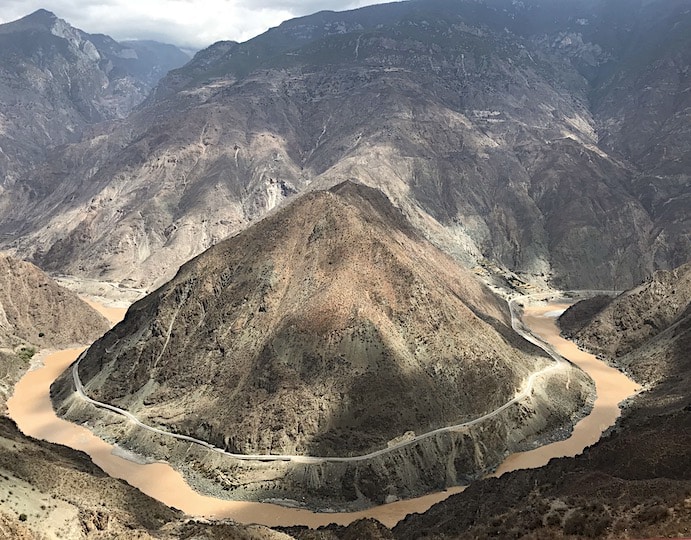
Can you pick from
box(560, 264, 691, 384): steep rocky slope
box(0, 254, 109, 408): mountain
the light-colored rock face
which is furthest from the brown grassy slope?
the light-colored rock face

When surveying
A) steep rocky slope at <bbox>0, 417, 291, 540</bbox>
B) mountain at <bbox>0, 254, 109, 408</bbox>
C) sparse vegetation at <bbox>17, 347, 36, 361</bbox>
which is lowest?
sparse vegetation at <bbox>17, 347, 36, 361</bbox>

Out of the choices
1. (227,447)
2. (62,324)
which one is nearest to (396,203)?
(62,324)

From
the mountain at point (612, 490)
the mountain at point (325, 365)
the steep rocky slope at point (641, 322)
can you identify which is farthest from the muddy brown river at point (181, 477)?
the steep rocky slope at point (641, 322)

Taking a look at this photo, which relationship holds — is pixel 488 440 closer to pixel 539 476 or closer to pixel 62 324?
pixel 539 476

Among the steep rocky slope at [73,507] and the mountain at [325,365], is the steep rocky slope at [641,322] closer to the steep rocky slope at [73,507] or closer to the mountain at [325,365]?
the mountain at [325,365]

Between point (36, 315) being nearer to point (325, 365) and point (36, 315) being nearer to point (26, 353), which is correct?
point (26, 353)

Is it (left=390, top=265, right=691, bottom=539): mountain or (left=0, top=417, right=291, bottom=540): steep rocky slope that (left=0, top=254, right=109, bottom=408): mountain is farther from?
(left=390, top=265, right=691, bottom=539): mountain
